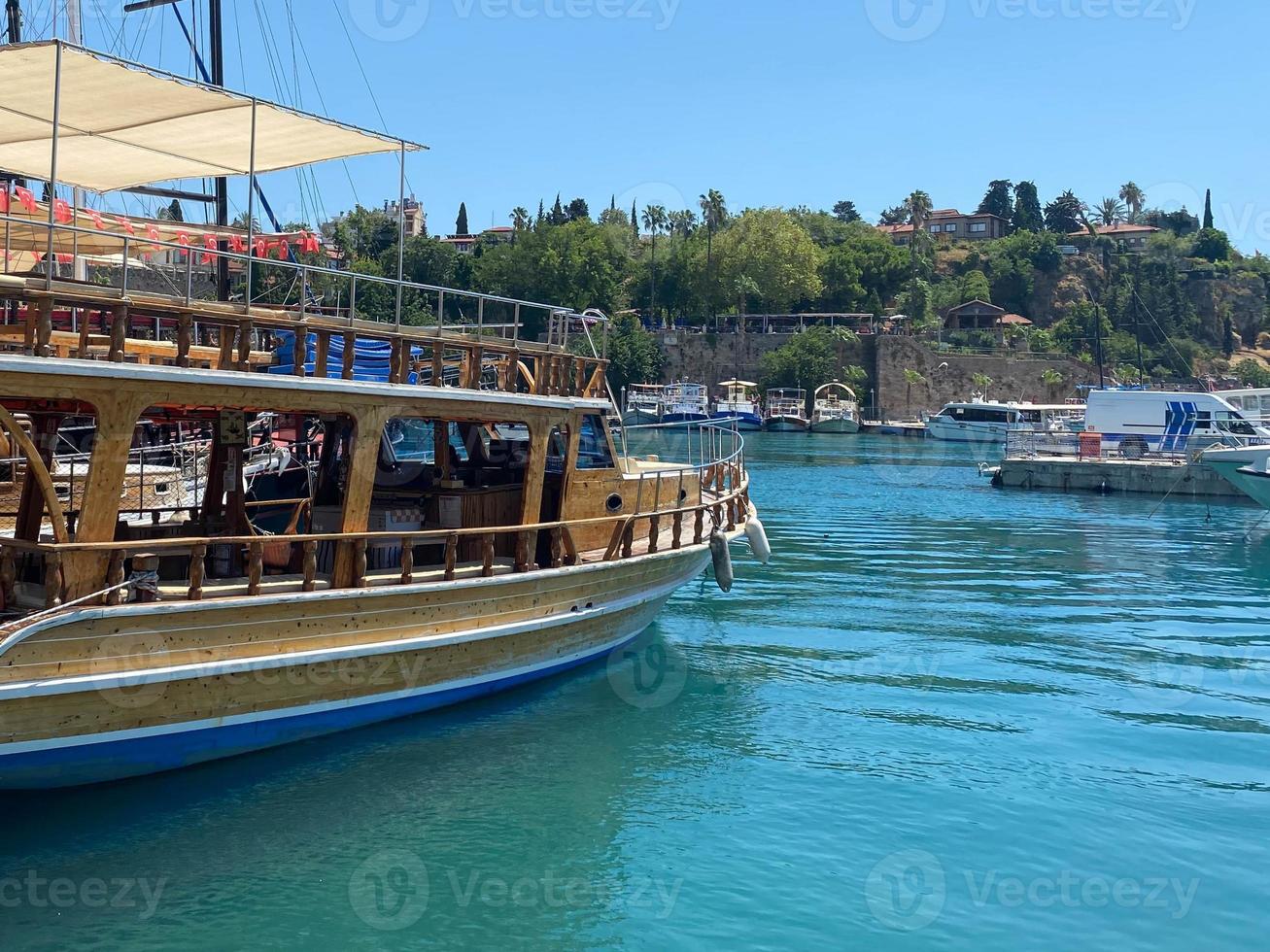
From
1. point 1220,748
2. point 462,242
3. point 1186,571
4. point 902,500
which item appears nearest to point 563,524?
point 1220,748

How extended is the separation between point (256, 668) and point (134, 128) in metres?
5.43

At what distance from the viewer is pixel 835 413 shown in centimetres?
7912

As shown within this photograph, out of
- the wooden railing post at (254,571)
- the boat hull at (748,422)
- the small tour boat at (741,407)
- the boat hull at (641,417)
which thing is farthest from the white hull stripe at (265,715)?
the boat hull at (748,422)

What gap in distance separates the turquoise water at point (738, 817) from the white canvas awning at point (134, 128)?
5.30 m

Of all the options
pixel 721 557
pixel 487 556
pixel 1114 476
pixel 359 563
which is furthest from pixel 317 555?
pixel 1114 476

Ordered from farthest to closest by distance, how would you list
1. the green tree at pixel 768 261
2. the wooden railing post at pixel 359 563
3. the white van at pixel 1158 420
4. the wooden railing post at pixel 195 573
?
the green tree at pixel 768 261 → the white van at pixel 1158 420 → the wooden railing post at pixel 359 563 → the wooden railing post at pixel 195 573

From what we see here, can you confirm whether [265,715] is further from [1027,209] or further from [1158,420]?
[1027,209]

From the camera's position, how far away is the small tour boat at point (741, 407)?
7850cm

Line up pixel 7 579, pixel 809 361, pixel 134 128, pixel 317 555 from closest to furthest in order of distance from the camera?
pixel 7 579 → pixel 317 555 → pixel 134 128 → pixel 809 361

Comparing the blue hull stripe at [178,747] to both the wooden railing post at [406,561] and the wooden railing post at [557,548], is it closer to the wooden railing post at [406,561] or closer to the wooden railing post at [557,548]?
the wooden railing post at [406,561]

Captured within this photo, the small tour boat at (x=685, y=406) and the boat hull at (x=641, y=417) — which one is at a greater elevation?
the small tour boat at (x=685, y=406)

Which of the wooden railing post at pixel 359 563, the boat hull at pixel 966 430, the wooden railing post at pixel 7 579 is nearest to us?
the wooden railing post at pixel 7 579

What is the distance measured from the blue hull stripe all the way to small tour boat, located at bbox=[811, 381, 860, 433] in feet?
226

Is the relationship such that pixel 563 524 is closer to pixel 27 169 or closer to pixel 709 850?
pixel 709 850
